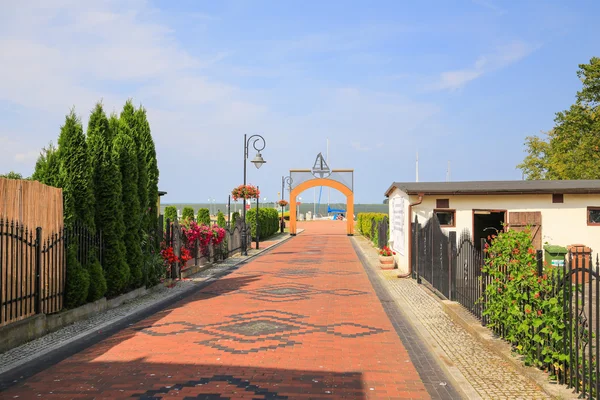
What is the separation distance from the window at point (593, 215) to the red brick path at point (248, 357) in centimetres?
926

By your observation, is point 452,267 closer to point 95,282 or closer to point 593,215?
point 95,282

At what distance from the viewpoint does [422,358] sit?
7.07 meters

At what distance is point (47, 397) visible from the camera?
5.48 meters

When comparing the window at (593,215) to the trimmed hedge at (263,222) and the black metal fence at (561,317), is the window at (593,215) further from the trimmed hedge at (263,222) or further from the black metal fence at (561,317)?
the trimmed hedge at (263,222)

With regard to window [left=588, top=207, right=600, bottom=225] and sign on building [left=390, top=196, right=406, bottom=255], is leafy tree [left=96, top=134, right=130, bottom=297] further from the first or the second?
window [left=588, top=207, right=600, bottom=225]

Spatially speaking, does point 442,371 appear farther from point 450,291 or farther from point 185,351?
point 450,291

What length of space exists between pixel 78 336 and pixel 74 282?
1.62 metres

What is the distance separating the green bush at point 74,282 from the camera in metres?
9.66

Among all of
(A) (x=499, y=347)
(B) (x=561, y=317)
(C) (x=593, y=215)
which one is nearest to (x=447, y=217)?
(C) (x=593, y=215)

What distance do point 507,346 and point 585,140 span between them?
27.8 m

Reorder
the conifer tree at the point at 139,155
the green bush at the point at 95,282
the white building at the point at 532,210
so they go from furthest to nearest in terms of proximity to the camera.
Answer: the white building at the point at 532,210 → the conifer tree at the point at 139,155 → the green bush at the point at 95,282

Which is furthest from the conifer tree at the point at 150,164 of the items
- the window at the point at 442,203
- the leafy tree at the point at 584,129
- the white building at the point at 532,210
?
the leafy tree at the point at 584,129

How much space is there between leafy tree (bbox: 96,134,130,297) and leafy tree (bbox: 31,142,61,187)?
1.15 m

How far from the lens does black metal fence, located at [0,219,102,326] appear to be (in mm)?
7871
